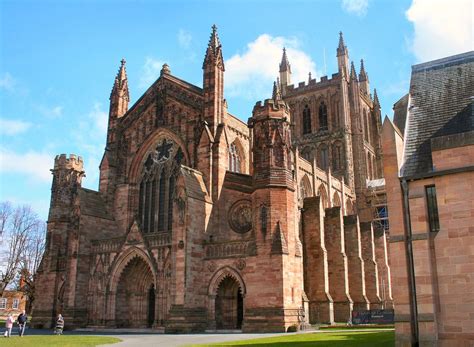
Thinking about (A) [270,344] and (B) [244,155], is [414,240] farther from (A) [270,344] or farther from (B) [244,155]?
(B) [244,155]

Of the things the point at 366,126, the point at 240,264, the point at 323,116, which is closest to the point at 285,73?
the point at 323,116

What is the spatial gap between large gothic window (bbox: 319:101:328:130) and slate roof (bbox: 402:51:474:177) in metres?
40.3

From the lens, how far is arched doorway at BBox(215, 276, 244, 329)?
31578 mm

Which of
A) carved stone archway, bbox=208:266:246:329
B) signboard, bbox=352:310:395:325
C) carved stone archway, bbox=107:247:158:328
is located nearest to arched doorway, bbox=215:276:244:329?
carved stone archway, bbox=208:266:246:329

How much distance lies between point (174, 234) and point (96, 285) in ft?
28.5

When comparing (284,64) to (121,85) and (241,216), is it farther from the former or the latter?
(241,216)

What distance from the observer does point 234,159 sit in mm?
40156

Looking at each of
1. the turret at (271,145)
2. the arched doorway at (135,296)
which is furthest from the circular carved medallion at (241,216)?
the arched doorway at (135,296)

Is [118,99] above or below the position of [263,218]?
above

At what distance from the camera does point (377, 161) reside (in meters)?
66.6

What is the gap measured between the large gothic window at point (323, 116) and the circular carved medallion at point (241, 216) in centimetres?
3248

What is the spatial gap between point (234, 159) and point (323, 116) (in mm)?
27391

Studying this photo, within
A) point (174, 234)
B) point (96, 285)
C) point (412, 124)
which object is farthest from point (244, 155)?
point (412, 124)

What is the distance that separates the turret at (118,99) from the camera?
1651 inches
